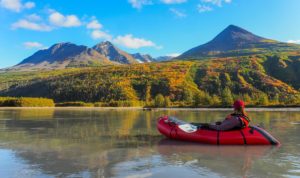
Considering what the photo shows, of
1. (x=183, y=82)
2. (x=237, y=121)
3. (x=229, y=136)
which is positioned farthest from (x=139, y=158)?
(x=183, y=82)

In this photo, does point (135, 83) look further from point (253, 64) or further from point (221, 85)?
point (253, 64)

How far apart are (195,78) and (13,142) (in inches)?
5353

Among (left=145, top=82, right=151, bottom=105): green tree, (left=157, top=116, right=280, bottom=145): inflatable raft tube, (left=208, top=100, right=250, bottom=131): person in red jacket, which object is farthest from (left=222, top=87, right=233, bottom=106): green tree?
(left=208, top=100, right=250, bottom=131): person in red jacket

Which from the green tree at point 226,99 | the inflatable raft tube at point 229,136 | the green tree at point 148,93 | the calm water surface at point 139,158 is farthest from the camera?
the green tree at point 148,93

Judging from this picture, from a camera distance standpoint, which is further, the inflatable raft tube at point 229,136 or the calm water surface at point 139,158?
the inflatable raft tube at point 229,136

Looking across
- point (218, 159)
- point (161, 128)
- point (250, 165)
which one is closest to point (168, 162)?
point (218, 159)

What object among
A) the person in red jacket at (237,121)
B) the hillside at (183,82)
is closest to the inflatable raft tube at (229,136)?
the person in red jacket at (237,121)

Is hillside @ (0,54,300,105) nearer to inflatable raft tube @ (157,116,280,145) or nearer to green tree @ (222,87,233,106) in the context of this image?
green tree @ (222,87,233,106)

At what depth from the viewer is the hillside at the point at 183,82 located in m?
128

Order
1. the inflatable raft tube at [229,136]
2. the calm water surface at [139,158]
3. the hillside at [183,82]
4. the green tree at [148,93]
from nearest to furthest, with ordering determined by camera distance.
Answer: the calm water surface at [139,158] → the inflatable raft tube at [229,136] → the hillside at [183,82] → the green tree at [148,93]

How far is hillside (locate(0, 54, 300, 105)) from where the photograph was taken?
128m

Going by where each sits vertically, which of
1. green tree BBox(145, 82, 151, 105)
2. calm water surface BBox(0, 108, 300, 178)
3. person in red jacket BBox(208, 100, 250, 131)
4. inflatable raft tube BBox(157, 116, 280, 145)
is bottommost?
calm water surface BBox(0, 108, 300, 178)

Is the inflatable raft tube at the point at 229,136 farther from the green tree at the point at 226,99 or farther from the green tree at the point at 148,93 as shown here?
the green tree at the point at 148,93

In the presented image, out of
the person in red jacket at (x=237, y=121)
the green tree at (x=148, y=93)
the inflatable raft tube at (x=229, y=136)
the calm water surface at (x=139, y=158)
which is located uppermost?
the green tree at (x=148, y=93)
